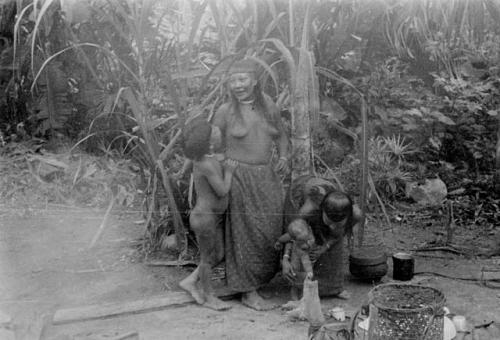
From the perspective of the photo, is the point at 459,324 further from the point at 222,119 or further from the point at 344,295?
the point at 222,119

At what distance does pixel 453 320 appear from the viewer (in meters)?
2.97

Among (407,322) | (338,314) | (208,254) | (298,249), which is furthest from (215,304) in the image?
(407,322)

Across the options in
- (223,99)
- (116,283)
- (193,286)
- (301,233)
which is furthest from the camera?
(223,99)

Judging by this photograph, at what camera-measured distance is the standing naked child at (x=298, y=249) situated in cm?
353

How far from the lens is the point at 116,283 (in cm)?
402

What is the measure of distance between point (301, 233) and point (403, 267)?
33.2 inches

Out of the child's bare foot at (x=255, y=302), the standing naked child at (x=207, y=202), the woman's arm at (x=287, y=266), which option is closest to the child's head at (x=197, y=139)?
the standing naked child at (x=207, y=202)

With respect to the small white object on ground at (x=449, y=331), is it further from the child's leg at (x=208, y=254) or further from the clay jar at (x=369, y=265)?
the child's leg at (x=208, y=254)

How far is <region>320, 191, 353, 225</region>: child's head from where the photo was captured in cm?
341

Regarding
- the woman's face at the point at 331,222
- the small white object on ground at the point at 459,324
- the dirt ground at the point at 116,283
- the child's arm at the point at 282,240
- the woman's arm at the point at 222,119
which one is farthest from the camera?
the woman's arm at the point at 222,119

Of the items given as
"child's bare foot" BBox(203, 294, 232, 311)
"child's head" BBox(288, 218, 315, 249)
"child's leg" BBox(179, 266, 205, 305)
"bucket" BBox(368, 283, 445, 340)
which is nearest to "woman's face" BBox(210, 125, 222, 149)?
"child's head" BBox(288, 218, 315, 249)

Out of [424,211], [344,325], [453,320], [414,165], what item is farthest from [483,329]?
[414,165]

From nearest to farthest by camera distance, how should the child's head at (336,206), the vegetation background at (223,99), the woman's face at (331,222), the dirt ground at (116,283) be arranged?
the dirt ground at (116,283) < the child's head at (336,206) < the woman's face at (331,222) < the vegetation background at (223,99)

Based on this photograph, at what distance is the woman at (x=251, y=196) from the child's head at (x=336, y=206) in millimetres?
380
